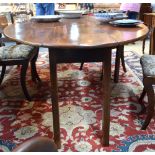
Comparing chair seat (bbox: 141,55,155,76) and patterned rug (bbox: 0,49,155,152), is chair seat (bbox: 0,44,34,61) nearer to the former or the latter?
patterned rug (bbox: 0,49,155,152)

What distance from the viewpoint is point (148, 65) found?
4.97 feet

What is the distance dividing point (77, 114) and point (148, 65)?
0.66 m

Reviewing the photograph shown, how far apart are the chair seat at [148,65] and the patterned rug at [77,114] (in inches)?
16.1

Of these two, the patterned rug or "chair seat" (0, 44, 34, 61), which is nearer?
the patterned rug

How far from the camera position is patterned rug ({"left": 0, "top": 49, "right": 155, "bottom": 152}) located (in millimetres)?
1434

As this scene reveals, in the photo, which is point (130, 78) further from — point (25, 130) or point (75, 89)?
point (25, 130)

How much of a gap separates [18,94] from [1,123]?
52 centimetres

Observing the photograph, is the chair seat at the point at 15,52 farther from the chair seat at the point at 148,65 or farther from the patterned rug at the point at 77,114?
the chair seat at the point at 148,65

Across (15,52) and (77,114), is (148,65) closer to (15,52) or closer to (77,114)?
(77,114)

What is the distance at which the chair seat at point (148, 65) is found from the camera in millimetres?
1410

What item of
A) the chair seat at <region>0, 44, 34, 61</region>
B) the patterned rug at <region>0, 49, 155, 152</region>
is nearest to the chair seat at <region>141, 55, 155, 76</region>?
the patterned rug at <region>0, 49, 155, 152</region>

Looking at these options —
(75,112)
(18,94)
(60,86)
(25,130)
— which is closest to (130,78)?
(60,86)

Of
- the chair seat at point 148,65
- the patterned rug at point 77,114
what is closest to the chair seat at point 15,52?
the patterned rug at point 77,114

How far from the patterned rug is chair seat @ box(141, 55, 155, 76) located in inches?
16.1
